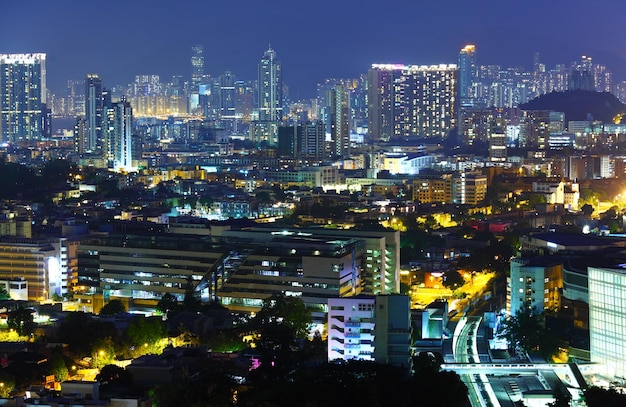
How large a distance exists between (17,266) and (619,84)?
4206 cm

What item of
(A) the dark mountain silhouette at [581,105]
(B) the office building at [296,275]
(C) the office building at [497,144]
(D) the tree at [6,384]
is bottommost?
(D) the tree at [6,384]

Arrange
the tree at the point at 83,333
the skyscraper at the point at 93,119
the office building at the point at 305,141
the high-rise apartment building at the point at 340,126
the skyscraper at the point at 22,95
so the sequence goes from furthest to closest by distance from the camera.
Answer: the skyscraper at the point at 22,95, the high-rise apartment building at the point at 340,126, the office building at the point at 305,141, the skyscraper at the point at 93,119, the tree at the point at 83,333

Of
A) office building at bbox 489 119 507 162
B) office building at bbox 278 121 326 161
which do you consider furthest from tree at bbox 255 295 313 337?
office building at bbox 278 121 326 161

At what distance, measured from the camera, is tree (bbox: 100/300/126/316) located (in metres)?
12.0

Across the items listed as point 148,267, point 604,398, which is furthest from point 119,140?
point 604,398

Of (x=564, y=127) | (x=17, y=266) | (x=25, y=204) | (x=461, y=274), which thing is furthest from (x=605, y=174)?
(x=17, y=266)

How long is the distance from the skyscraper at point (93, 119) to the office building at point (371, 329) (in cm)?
2641

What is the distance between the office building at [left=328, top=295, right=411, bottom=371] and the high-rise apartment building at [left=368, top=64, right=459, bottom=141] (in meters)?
35.1

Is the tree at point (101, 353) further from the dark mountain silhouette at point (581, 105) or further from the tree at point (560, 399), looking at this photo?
the dark mountain silhouette at point (581, 105)

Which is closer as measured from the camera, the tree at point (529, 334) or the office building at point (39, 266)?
the tree at point (529, 334)

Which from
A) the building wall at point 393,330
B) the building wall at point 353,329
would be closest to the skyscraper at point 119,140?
the building wall at point 353,329

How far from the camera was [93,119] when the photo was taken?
3634 cm

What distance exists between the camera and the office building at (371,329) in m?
9.16

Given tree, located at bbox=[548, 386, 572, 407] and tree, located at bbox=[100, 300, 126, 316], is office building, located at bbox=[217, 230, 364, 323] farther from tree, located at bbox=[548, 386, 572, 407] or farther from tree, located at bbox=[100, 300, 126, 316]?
tree, located at bbox=[548, 386, 572, 407]
